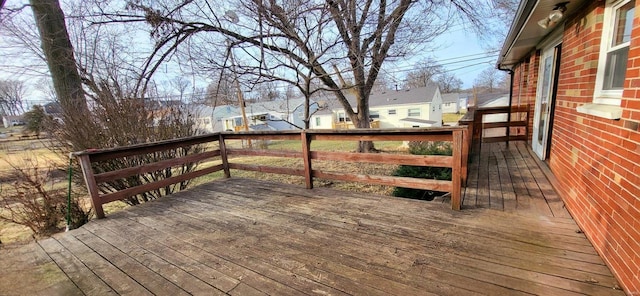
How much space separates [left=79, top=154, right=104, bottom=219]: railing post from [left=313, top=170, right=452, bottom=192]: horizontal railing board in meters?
2.73

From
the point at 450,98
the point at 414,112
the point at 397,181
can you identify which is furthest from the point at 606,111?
the point at 450,98

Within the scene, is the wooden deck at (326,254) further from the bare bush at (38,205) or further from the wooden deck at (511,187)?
the bare bush at (38,205)

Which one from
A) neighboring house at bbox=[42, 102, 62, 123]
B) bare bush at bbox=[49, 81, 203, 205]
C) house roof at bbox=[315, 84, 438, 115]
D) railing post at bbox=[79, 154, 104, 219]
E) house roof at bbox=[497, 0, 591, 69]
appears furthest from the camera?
house roof at bbox=[315, 84, 438, 115]

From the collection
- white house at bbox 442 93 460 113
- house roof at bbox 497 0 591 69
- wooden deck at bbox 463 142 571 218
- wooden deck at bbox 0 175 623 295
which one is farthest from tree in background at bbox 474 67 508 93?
wooden deck at bbox 0 175 623 295

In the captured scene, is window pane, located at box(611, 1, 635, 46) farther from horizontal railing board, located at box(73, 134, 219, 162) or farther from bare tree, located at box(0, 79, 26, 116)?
bare tree, located at box(0, 79, 26, 116)

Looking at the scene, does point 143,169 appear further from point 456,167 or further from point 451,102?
point 451,102

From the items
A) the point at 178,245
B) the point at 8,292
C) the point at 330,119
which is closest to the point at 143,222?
the point at 178,245

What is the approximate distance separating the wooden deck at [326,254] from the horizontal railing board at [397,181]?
0.70 ft

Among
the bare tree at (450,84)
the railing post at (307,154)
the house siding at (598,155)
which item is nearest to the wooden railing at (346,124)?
the railing post at (307,154)

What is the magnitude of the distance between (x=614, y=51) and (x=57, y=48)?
776 centimetres

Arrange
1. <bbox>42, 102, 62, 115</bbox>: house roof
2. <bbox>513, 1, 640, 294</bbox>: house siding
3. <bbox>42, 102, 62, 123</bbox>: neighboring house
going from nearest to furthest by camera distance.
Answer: <bbox>513, 1, 640, 294</bbox>: house siding
<bbox>42, 102, 62, 123</bbox>: neighboring house
<bbox>42, 102, 62, 115</bbox>: house roof

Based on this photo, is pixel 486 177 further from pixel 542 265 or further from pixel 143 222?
pixel 143 222

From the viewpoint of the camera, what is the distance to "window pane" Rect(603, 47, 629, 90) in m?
1.90

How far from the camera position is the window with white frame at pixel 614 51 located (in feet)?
6.21
